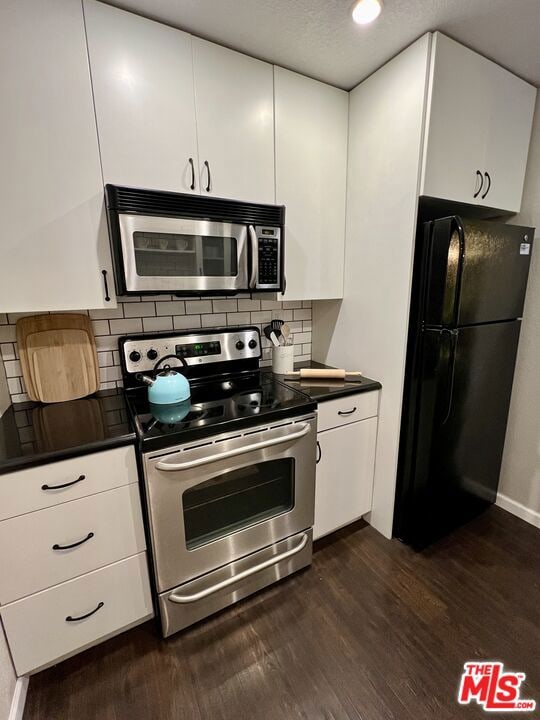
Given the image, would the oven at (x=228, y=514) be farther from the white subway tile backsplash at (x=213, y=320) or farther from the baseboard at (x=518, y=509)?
the baseboard at (x=518, y=509)

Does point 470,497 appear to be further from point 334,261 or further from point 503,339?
point 334,261

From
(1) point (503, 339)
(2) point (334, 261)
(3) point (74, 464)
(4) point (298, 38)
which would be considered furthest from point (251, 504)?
(4) point (298, 38)

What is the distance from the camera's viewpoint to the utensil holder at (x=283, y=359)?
1.90m

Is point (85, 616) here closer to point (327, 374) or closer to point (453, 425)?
point (327, 374)

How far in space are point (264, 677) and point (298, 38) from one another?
8.24 feet

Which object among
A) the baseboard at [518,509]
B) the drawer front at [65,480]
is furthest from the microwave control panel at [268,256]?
the baseboard at [518,509]

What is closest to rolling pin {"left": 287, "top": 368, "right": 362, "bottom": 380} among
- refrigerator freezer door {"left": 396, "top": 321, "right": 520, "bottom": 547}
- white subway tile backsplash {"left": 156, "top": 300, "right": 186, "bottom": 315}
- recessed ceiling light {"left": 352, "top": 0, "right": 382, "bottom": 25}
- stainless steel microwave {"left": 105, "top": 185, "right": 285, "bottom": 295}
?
refrigerator freezer door {"left": 396, "top": 321, "right": 520, "bottom": 547}

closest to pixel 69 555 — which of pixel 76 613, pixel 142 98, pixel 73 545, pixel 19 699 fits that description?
pixel 73 545

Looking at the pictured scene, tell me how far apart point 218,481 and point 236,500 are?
150 mm

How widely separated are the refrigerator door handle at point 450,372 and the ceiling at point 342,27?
1.18 m

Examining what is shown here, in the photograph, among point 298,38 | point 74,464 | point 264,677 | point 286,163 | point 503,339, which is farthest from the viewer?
point 503,339

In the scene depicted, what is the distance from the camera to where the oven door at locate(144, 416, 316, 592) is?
1213mm

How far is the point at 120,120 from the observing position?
1243mm

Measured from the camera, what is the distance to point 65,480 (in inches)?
43.6
